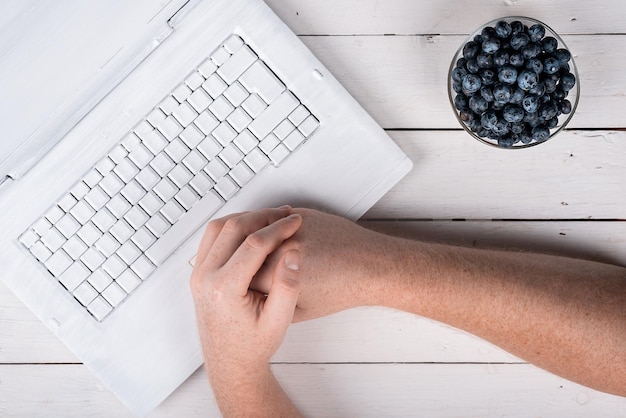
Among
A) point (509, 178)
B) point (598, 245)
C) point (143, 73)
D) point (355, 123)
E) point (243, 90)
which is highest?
point (143, 73)

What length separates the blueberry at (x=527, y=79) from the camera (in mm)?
773

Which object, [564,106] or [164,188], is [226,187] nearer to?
[164,188]

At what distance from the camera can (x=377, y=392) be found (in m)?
1.01

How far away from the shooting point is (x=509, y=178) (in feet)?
3.15

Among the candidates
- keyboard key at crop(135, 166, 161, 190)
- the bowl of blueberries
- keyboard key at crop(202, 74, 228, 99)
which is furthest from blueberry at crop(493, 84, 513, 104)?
keyboard key at crop(135, 166, 161, 190)

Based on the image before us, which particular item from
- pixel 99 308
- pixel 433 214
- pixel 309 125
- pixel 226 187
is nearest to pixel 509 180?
pixel 433 214

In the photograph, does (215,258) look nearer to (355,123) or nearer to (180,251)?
(180,251)

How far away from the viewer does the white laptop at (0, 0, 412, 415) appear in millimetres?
839

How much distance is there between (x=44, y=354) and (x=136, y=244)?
0.29 metres

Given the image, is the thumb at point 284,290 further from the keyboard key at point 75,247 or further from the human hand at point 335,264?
the keyboard key at point 75,247

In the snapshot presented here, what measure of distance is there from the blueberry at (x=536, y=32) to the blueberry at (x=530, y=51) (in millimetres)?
16

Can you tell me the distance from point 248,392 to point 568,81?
0.63 metres

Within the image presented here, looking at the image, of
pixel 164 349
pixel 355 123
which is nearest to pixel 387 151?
pixel 355 123

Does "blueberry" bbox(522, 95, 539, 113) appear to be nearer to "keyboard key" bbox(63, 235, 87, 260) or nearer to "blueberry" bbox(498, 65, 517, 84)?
"blueberry" bbox(498, 65, 517, 84)
